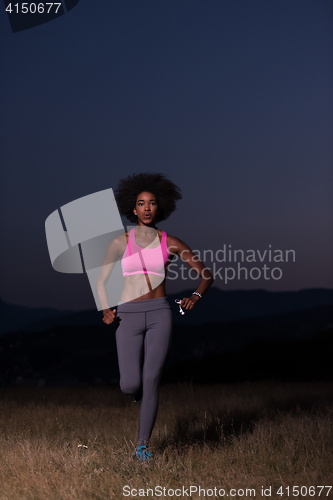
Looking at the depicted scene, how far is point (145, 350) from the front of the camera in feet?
18.1

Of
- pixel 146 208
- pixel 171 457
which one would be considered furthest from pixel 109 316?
pixel 171 457

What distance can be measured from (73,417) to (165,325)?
4501mm

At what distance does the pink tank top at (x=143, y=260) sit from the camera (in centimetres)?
547

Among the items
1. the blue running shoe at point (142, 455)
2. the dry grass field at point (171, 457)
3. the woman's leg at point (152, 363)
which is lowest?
the dry grass field at point (171, 457)

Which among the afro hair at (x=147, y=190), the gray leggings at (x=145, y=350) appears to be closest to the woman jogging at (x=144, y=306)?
the gray leggings at (x=145, y=350)

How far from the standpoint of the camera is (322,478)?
502cm

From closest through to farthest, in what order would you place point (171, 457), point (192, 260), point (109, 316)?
point (109, 316) → point (171, 457) → point (192, 260)

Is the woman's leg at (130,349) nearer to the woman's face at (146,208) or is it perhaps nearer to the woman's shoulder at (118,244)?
the woman's shoulder at (118,244)

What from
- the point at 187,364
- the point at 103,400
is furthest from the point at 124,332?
the point at 187,364

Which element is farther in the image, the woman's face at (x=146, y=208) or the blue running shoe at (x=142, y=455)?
the woman's face at (x=146, y=208)

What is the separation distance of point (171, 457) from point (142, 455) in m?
0.44

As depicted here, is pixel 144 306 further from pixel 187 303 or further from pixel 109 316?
pixel 187 303

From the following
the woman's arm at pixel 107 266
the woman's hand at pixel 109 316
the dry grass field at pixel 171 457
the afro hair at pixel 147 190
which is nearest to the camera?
the dry grass field at pixel 171 457

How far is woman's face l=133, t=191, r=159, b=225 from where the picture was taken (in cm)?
566
